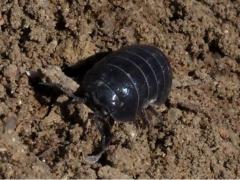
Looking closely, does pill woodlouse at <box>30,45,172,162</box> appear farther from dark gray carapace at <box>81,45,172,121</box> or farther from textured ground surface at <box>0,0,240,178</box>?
textured ground surface at <box>0,0,240,178</box>

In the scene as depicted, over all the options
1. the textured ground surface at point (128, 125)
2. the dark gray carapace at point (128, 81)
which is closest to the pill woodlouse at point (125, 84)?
the dark gray carapace at point (128, 81)

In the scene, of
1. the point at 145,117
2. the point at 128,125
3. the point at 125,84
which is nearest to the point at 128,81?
the point at 125,84

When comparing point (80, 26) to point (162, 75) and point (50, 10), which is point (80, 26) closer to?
point (50, 10)

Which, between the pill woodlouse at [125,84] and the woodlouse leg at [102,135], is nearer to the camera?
the woodlouse leg at [102,135]

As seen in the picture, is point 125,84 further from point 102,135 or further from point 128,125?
point 102,135

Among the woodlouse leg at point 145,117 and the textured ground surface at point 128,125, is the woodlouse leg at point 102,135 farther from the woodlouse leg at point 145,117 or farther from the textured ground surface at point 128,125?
the woodlouse leg at point 145,117

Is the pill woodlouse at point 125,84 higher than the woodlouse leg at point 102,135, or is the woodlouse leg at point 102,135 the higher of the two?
the pill woodlouse at point 125,84
